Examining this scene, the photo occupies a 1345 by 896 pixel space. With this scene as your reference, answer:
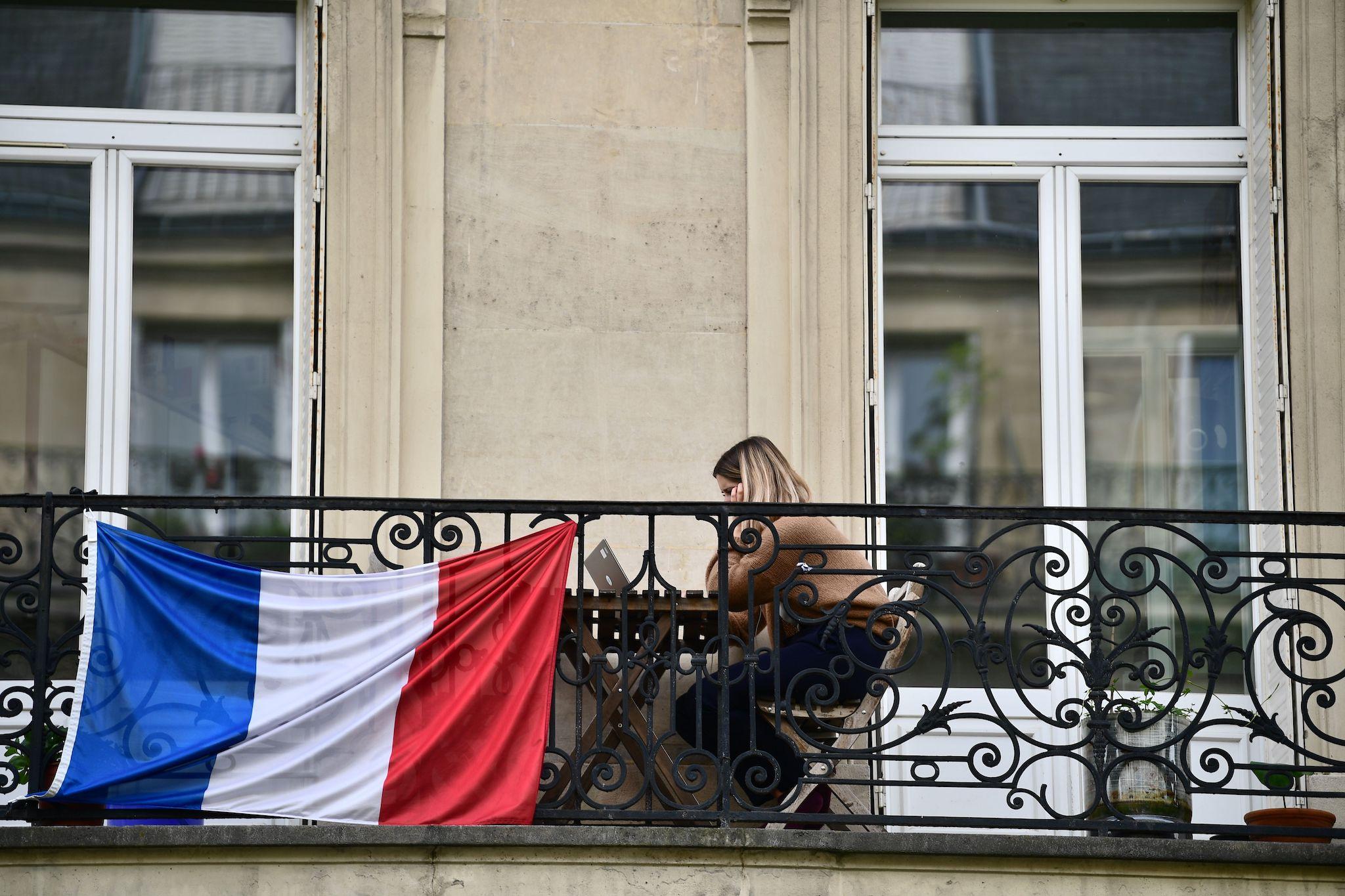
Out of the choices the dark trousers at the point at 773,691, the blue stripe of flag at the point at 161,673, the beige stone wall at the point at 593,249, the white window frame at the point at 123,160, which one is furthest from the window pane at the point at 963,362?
the blue stripe of flag at the point at 161,673

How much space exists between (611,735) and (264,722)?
3.67ft

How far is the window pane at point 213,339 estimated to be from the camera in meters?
7.51

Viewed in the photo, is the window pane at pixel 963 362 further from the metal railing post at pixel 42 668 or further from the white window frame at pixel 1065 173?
the metal railing post at pixel 42 668

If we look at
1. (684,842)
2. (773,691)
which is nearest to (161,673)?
(684,842)

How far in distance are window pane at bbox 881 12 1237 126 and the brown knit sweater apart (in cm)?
258

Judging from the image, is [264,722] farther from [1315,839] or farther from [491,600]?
[1315,839]

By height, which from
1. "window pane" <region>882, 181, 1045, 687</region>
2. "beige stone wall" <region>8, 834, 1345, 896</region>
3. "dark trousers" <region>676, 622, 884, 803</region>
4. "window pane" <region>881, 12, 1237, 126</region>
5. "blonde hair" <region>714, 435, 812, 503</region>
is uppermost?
"window pane" <region>881, 12, 1237, 126</region>

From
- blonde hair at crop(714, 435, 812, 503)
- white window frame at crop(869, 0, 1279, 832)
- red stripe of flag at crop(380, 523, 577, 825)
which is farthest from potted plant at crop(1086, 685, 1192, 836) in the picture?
red stripe of flag at crop(380, 523, 577, 825)

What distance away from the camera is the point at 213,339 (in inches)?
301

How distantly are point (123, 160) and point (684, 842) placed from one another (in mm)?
4010

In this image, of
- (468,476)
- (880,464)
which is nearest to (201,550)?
(468,476)

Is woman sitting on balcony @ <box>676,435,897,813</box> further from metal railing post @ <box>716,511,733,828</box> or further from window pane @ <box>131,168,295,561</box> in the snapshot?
window pane @ <box>131,168,295,561</box>

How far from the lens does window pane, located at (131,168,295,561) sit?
7.51 m

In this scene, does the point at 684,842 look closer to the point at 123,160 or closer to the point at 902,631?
the point at 902,631
